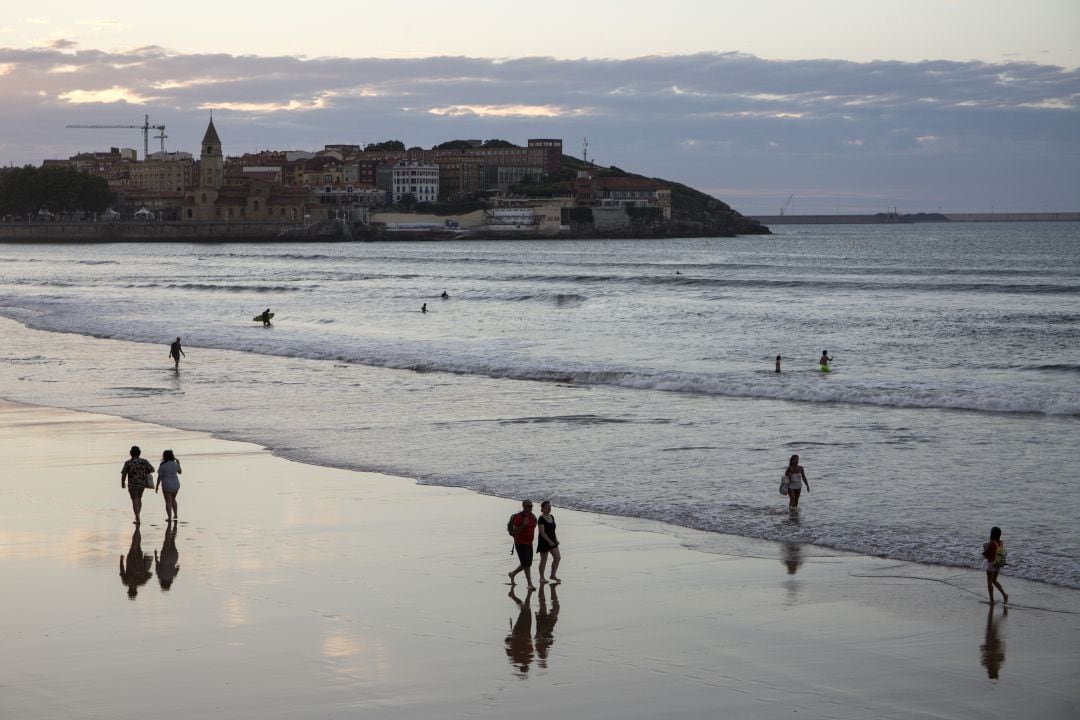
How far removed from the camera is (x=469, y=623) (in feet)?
38.4

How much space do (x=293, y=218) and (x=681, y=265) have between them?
103m

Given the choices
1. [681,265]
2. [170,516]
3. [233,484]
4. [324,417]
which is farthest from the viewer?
[681,265]

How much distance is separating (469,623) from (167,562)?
397 cm

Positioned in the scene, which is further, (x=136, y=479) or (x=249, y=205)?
(x=249, y=205)

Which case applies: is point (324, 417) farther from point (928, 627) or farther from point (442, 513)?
point (928, 627)

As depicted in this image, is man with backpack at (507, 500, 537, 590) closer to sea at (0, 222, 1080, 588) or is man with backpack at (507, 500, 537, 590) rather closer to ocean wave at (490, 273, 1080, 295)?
sea at (0, 222, 1080, 588)

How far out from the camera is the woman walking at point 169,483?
51.1ft

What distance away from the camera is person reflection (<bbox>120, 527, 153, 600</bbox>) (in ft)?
41.9

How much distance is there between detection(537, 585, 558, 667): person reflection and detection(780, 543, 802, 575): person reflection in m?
2.75

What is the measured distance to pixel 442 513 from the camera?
16438mm

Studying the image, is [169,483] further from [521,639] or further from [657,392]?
[657,392]

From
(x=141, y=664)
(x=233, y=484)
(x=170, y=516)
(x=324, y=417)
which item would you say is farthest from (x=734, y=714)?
(x=324, y=417)

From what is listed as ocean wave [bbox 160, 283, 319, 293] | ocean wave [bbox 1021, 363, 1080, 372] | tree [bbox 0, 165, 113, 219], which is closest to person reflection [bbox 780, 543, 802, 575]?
ocean wave [bbox 1021, 363, 1080, 372]

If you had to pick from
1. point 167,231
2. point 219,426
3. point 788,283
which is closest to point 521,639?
point 219,426
